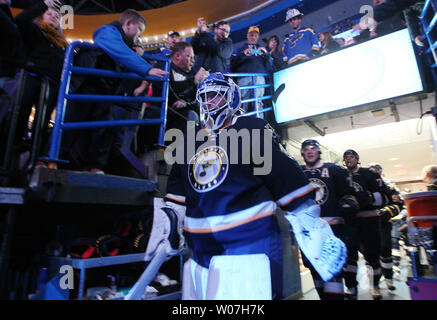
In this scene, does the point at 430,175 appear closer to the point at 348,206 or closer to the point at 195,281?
the point at 348,206

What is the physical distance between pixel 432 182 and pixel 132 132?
4.70 m

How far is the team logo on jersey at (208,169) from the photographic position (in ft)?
4.96

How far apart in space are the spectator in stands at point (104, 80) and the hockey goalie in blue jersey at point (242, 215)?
104 cm

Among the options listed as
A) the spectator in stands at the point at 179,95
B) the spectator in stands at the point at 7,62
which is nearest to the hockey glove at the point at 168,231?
the spectator in stands at the point at 179,95

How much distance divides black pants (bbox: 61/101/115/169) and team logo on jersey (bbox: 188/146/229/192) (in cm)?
107

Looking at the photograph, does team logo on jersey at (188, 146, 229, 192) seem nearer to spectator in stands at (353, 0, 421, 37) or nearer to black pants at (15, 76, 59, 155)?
black pants at (15, 76, 59, 155)

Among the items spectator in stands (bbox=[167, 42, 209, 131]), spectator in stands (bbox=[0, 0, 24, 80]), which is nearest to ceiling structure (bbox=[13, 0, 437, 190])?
spectator in stands (bbox=[167, 42, 209, 131])

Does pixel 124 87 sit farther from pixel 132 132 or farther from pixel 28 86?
pixel 28 86

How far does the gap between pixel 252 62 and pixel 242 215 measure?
4705mm

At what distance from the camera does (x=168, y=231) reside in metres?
1.65

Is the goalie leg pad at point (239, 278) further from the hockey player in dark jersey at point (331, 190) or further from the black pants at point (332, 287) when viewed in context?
the hockey player in dark jersey at point (331, 190)

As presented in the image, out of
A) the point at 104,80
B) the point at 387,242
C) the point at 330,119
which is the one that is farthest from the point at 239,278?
the point at 387,242

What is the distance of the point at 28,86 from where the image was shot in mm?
2309
